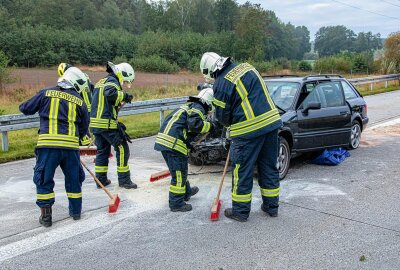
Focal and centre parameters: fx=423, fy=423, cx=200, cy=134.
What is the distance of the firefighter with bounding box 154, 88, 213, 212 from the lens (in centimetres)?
535

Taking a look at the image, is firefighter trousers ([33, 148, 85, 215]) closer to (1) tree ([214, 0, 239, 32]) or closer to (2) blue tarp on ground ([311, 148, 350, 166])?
(2) blue tarp on ground ([311, 148, 350, 166])

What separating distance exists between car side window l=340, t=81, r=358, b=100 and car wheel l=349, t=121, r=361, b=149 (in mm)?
573

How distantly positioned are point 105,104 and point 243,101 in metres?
2.41

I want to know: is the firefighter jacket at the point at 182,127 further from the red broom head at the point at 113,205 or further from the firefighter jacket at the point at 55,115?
the firefighter jacket at the point at 55,115

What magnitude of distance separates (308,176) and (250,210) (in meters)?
2.17

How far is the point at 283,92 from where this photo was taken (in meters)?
7.60

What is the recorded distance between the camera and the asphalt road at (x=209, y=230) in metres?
4.05

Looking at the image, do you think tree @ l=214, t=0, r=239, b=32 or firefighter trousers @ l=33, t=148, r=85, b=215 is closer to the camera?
firefighter trousers @ l=33, t=148, r=85, b=215

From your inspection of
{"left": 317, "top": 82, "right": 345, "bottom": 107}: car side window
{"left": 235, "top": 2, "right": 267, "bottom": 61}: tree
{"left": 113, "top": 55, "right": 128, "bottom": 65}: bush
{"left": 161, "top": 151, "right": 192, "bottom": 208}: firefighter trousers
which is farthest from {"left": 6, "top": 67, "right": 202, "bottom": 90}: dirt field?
{"left": 235, "top": 2, "right": 267, "bottom": 61}: tree

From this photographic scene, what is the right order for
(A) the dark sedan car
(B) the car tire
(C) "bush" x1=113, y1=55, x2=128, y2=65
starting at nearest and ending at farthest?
(A) the dark sedan car → (B) the car tire → (C) "bush" x1=113, y1=55, x2=128, y2=65

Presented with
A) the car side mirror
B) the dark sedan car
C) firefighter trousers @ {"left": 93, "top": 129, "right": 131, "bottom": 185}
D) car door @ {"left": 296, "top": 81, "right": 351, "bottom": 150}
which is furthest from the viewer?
car door @ {"left": 296, "top": 81, "right": 351, "bottom": 150}

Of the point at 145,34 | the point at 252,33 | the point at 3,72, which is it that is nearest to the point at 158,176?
the point at 3,72

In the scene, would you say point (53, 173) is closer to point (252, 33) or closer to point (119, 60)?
point (119, 60)

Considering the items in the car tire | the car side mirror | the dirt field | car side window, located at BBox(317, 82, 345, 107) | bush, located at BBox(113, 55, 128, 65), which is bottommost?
the car tire
